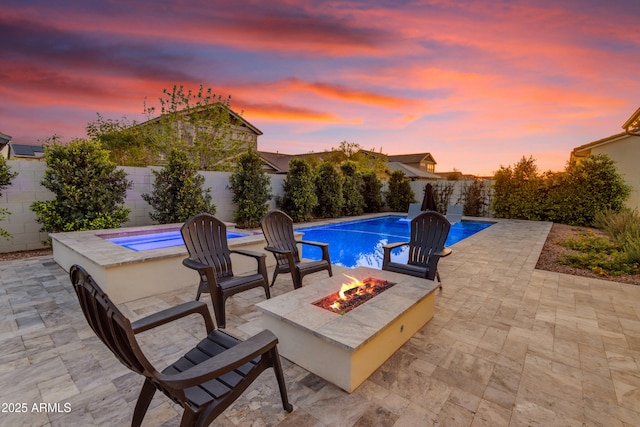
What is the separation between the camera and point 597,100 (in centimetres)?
810

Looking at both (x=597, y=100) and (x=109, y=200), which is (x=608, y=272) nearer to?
(x=597, y=100)

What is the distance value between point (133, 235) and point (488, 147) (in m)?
14.9

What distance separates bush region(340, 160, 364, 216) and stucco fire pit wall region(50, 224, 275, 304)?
8654mm

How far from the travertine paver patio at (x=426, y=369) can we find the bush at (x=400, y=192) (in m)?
11.0

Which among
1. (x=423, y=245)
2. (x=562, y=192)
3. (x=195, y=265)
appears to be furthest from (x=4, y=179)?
(x=562, y=192)

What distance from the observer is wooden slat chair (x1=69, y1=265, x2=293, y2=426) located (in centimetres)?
116

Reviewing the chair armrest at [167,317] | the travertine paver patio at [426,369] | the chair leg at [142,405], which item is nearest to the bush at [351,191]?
the travertine paver patio at [426,369]

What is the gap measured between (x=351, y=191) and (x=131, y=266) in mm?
10310

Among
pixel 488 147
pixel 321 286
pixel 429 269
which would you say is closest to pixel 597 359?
pixel 429 269

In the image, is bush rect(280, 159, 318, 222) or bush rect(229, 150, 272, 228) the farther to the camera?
bush rect(280, 159, 318, 222)

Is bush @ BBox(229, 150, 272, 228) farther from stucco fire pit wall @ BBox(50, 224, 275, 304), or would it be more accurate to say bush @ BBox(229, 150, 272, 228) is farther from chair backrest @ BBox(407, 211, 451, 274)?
chair backrest @ BBox(407, 211, 451, 274)

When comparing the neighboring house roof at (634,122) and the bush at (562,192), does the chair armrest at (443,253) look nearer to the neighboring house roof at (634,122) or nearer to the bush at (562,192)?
the neighboring house roof at (634,122)

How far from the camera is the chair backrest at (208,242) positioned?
3207 millimetres

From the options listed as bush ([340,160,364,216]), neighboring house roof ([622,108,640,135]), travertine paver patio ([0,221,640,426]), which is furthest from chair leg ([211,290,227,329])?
bush ([340,160,364,216])
